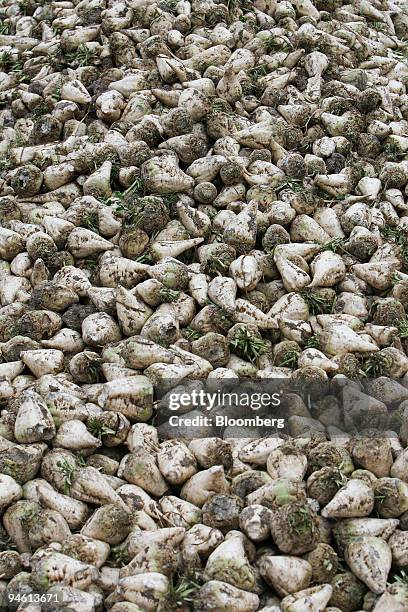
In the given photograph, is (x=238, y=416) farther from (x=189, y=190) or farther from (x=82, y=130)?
(x=82, y=130)

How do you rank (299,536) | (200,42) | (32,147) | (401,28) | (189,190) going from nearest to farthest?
(299,536) < (189,190) < (32,147) < (200,42) < (401,28)

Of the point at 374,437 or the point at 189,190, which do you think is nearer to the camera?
the point at 374,437

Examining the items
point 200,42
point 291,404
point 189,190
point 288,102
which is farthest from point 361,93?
point 291,404

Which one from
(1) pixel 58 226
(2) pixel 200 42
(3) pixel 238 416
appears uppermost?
(2) pixel 200 42

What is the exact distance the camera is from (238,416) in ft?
7.05

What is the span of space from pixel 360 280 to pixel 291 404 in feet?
1.79

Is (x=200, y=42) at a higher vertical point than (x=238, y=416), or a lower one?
higher

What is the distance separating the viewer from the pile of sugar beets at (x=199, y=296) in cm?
181

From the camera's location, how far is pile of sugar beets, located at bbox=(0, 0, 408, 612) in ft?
5.94

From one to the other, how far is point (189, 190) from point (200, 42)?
2.66 ft

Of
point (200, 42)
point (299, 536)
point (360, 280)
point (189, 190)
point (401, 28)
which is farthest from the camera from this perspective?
point (401, 28)

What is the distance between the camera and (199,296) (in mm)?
2396

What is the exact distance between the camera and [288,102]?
306cm

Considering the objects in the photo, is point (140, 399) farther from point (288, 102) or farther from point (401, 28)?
point (401, 28)
